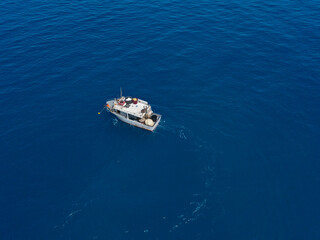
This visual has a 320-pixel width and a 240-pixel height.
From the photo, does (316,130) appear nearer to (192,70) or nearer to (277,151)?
(277,151)

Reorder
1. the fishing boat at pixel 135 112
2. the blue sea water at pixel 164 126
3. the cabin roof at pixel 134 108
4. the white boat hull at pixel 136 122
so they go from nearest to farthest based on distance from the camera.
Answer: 1. the blue sea water at pixel 164 126
2. the white boat hull at pixel 136 122
3. the fishing boat at pixel 135 112
4. the cabin roof at pixel 134 108

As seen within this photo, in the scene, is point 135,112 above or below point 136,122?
above

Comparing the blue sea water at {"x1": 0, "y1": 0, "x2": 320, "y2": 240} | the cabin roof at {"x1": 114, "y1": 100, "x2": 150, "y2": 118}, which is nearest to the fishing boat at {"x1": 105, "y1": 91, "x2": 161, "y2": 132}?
the cabin roof at {"x1": 114, "y1": 100, "x2": 150, "y2": 118}

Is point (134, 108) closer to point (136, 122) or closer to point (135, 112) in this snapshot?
point (135, 112)

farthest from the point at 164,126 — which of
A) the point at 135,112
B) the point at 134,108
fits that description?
the point at 134,108

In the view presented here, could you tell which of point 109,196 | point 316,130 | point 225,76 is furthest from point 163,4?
point 109,196

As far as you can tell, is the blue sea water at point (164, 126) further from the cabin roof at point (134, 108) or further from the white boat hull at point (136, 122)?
the cabin roof at point (134, 108)

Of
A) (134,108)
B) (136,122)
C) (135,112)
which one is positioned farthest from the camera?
(134,108)

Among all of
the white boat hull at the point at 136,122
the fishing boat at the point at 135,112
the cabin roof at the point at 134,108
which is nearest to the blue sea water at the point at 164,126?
the white boat hull at the point at 136,122
